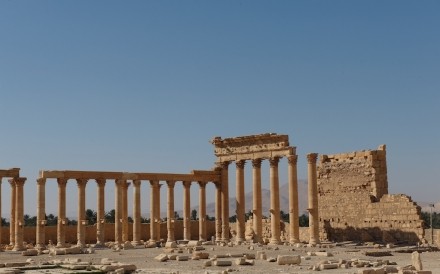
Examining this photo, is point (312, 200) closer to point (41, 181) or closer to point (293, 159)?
point (293, 159)

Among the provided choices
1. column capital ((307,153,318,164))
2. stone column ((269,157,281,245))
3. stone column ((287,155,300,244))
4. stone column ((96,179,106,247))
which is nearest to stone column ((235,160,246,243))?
stone column ((269,157,281,245))

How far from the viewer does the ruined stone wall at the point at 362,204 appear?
62.3 meters

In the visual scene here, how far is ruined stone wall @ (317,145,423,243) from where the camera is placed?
62.3 meters

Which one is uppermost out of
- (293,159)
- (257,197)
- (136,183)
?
(293,159)

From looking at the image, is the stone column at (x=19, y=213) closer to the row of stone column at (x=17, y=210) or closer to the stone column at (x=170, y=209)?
the row of stone column at (x=17, y=210)

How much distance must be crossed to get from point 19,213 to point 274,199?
66.9 ft

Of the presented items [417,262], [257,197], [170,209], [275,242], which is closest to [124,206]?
[170,209]

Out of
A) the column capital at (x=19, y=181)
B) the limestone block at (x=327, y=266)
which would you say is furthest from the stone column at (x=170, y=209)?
the limestone block at (x=327, y=266)

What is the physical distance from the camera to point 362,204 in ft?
216

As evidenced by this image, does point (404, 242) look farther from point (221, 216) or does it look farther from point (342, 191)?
point (221, 216)

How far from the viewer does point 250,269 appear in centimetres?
3766

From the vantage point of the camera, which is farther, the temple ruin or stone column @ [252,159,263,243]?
stone column @ [252,159,263,243]

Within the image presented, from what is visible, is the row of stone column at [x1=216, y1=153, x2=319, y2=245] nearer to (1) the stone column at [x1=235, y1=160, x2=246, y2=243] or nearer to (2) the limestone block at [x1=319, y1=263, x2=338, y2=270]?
(1) the stone column at [x1=235, y1=160, x2=246, y2=243]

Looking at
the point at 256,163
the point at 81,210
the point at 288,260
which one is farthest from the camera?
the point at 256,163
